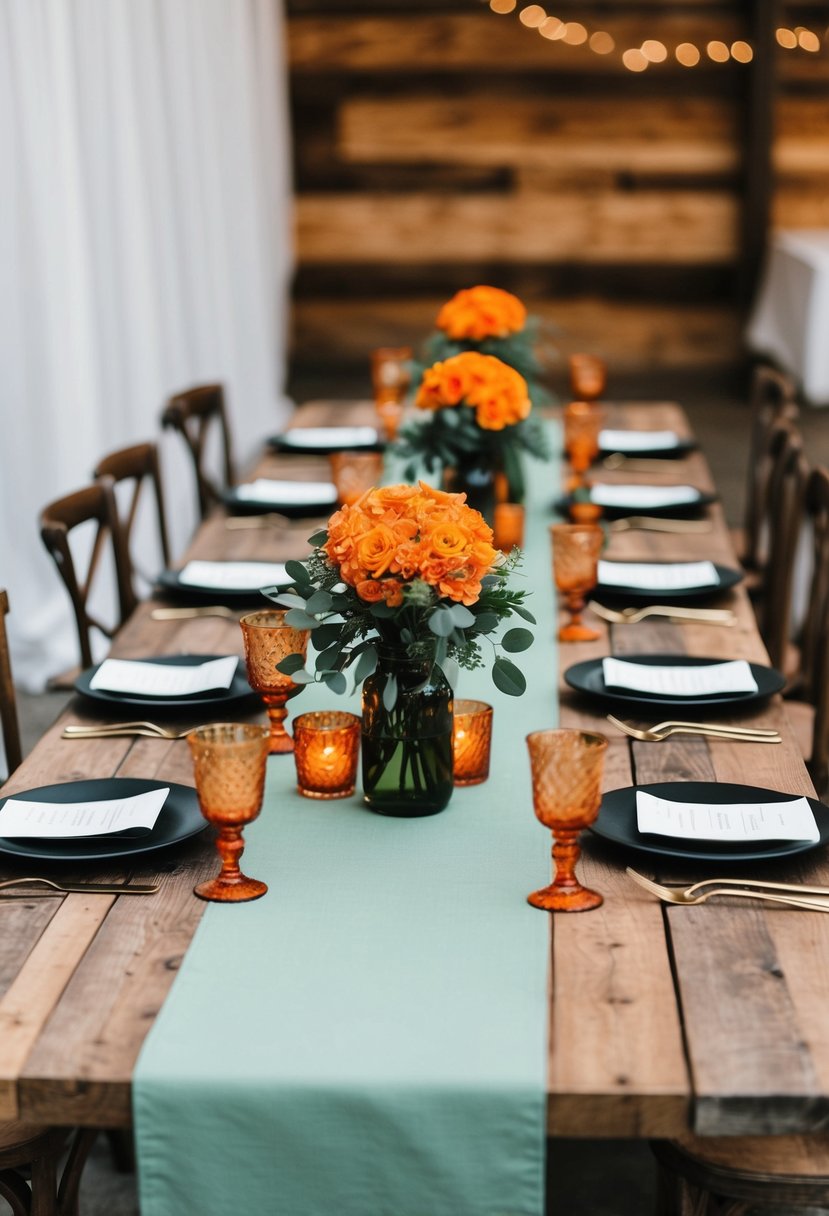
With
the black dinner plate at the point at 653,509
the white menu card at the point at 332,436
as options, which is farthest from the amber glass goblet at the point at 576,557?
the white menu card at the point at 332,436

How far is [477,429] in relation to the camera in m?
2.78

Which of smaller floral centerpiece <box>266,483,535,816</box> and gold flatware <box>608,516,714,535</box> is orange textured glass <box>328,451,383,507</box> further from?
smaller floral centerpiece <box>266,483,535,816</box>

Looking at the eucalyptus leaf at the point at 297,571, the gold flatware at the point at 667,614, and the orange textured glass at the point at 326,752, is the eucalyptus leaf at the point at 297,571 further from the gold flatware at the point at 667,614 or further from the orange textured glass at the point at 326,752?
the gold flatware at the point at 667,614

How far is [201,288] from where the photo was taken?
5.93 meters

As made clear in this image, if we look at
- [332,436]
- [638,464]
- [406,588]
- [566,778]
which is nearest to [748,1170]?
[566,778]

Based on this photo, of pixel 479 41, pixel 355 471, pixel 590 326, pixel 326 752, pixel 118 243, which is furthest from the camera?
pixel 590 326

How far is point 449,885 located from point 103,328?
11.8 feet

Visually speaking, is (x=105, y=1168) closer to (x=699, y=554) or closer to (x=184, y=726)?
(x=184, y=726)

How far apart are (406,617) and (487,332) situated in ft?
4.89

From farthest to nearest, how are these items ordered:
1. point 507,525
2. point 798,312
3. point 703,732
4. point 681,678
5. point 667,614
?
point 798,312, point 507,525, point 667,614, point 681,678, point 703,732

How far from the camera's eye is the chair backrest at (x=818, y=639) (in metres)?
2.54

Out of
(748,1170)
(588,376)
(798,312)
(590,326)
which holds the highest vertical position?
(588,376)

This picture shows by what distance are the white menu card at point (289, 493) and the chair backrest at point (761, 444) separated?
1.08 m

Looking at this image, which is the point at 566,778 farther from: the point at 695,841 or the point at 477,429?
the point at 477,429
